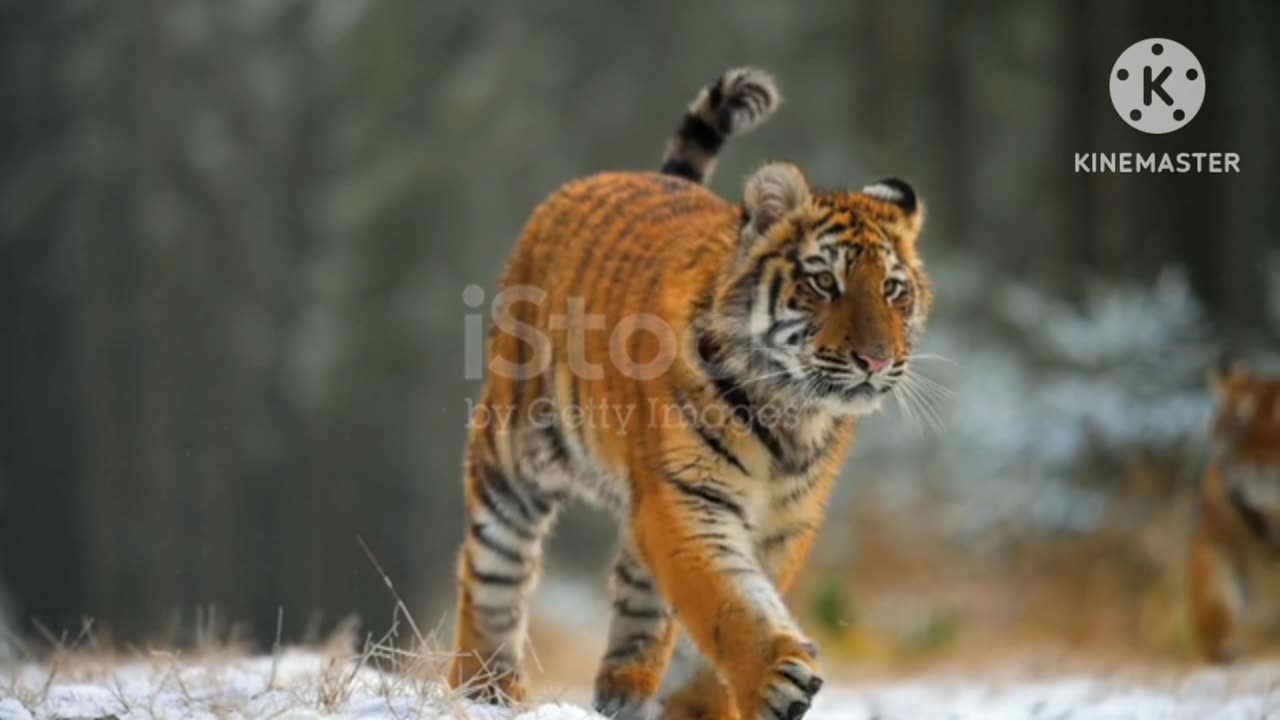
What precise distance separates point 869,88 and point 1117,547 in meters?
6.76

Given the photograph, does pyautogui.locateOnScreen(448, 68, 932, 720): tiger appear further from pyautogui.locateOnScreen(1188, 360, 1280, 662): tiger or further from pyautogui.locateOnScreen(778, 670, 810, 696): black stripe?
pyautogui.locateOnScreen(1188, 360, 1280, 662): tiger

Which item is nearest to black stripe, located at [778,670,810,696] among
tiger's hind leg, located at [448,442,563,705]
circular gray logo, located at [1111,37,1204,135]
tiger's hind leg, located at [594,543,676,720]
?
tiger's hind leg, located at [594,543,676,720]

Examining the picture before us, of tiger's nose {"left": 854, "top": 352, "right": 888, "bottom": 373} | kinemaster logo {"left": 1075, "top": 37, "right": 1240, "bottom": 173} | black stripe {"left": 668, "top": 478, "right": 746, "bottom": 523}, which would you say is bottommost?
black stripe {"left": 668, "top": 478, "right": 746, "bottom": 523}

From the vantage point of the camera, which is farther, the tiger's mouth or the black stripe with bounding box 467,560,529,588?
the black stripe with bounding box 467,560,529,588

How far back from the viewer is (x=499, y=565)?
17.1 ft

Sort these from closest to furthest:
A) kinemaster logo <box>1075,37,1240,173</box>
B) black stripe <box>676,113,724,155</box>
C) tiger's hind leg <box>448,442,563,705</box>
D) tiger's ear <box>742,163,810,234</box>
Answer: tiger's ear <box>742,163,810,234</box>, tiger's hind leg <box>448,442,563,705</box>, black stripe <box>676,113,724,155</box>, kinemaster logo <box>1075,37,1240,173</box>

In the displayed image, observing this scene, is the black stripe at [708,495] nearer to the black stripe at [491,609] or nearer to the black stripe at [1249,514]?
the black stripe at [491,609]

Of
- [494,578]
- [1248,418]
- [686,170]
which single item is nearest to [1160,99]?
[1248,418]

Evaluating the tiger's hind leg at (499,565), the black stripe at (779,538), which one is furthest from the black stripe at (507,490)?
the black stripe at (779,538)

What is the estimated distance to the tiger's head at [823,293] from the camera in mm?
4176

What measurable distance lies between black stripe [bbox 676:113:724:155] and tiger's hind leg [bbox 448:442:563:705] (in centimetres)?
132

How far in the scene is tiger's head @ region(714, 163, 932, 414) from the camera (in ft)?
13.7

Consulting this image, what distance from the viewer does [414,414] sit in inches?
733

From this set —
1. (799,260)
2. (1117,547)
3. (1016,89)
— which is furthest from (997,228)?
(799,260)
